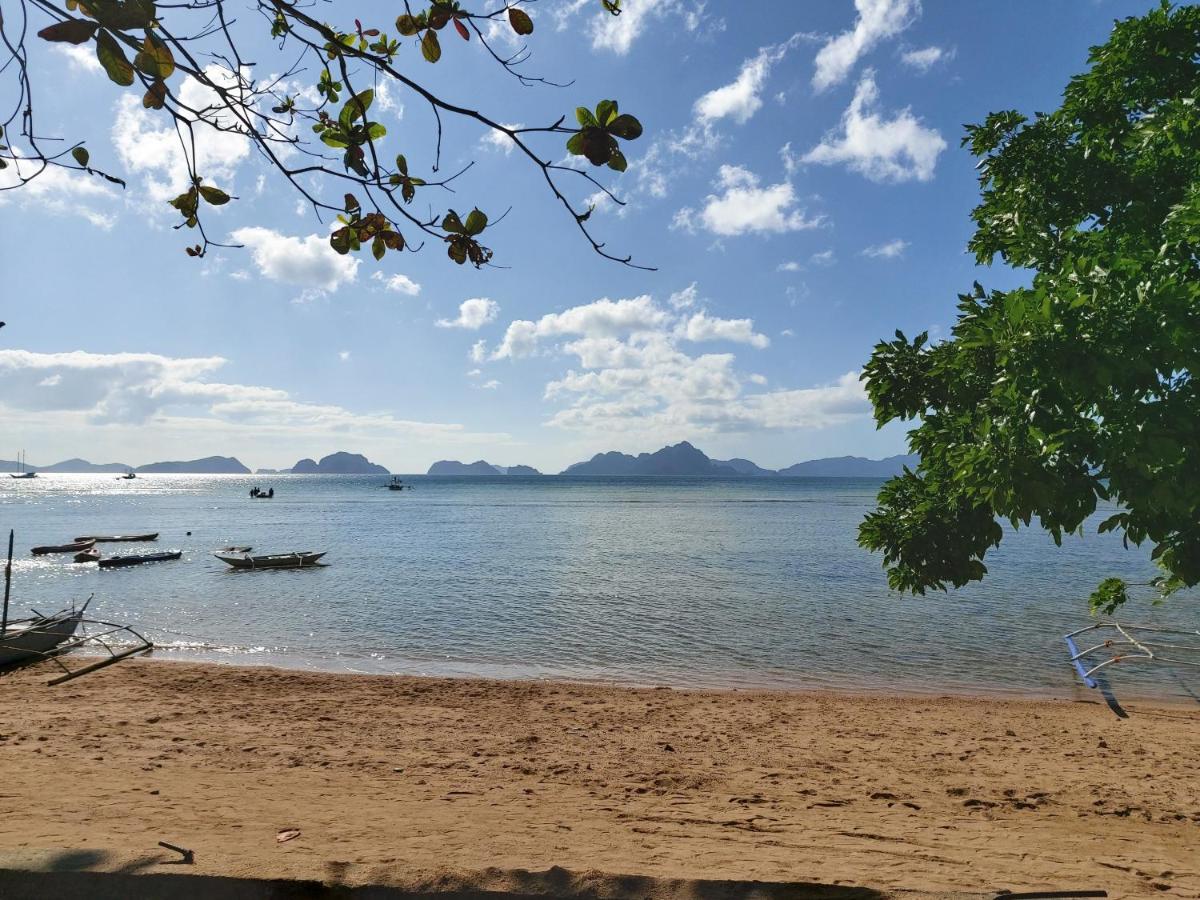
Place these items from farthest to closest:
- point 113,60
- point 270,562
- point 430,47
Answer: point 270,562, point 430,47, point 113,60

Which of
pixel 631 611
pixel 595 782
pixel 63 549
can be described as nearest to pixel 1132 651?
pixel 631 611

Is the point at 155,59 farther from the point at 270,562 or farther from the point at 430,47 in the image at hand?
the point at 270,562

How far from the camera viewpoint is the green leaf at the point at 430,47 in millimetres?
3006

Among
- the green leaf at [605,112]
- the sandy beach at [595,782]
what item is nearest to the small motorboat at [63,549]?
the sandy beach at [595,782]

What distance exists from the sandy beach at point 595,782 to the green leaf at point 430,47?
390 cm

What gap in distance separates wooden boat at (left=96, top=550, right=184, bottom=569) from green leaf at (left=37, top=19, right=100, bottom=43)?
167 feet

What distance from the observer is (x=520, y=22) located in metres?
2.72

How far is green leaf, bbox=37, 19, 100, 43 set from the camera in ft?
6.37

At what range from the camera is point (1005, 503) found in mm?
4969

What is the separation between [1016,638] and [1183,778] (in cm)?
1394

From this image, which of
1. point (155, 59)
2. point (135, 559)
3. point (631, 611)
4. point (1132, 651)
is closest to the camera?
point (155, 59)

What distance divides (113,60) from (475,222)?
1.35 meters

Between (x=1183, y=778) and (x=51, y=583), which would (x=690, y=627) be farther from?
(x=51, y=583)

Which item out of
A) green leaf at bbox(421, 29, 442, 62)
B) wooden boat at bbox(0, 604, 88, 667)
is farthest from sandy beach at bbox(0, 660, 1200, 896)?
green leaf at bbox(421, 29, 442, 62)
